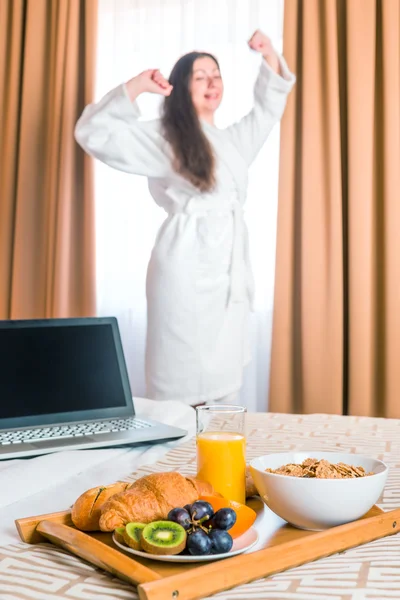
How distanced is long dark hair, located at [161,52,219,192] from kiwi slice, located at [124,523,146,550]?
1.90 metres

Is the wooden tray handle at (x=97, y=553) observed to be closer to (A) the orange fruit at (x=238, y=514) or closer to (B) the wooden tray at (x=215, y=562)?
(B) the wooden tray at (x=215, y=562)

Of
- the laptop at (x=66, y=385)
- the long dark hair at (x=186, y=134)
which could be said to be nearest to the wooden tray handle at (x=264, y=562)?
the laptop at (x=66, y=385)

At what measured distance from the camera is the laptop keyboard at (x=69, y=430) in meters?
1.18

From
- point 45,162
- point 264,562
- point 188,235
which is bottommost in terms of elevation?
point 264,562

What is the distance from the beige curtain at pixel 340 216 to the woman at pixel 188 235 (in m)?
0.33

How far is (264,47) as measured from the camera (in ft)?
8.57

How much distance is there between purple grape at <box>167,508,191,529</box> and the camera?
64 cm

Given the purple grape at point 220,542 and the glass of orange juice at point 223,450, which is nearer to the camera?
the purple grape at point 220,542

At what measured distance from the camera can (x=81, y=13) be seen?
3.23 metres

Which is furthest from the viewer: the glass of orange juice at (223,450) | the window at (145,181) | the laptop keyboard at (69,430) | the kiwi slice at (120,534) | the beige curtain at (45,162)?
the beige curtain at (45,162)

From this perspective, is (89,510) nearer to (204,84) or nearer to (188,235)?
(188,235)

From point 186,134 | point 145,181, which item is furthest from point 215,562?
point 145,181

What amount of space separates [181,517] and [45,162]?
2865mm

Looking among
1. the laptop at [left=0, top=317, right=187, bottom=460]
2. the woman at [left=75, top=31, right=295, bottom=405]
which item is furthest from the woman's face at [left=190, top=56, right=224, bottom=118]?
the laptop at [left=0, top=317, right=187, bottom=460]
